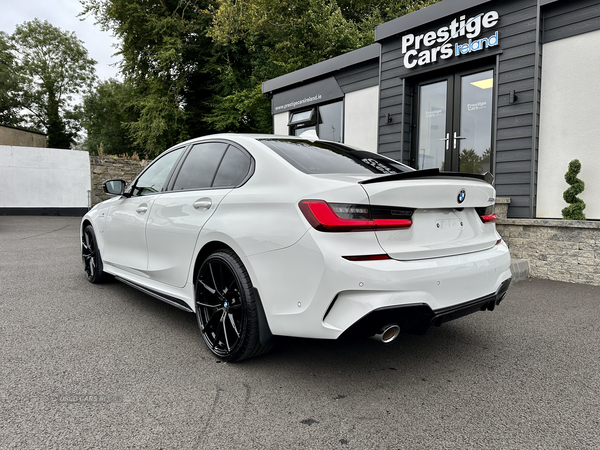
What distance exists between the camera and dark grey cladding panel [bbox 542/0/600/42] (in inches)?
231

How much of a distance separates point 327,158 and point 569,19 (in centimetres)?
533

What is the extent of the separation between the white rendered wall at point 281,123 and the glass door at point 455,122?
4.27 metres

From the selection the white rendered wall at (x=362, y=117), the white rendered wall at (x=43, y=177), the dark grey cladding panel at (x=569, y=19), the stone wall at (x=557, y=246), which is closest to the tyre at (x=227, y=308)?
the stone wall at (x=557, y=246)

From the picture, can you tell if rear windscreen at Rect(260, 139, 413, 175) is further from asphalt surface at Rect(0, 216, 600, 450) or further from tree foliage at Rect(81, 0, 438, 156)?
tree foliage at Rect(81, 0, 438, 156)

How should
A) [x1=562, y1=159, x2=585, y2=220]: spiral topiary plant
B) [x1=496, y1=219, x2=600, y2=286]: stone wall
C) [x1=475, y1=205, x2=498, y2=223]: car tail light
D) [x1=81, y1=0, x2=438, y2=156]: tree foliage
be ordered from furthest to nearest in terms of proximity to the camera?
[x1=81, y1=0, x2=438, y2=156]: tree foliage
[x1=562, y1=159, x2=585, y2=220]: spiral topiary plant
[x1=496, y1=219, x2=600, y2=286]: stone wall
[x1=475, y1=205, x2=498, y2=223]: car tail light

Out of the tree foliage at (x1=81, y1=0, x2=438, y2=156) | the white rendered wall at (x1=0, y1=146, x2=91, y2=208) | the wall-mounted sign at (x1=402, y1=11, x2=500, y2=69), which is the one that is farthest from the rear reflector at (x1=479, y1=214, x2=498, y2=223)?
the white rendered wall at (x1=0, y1=146, x2=91, y2=208)

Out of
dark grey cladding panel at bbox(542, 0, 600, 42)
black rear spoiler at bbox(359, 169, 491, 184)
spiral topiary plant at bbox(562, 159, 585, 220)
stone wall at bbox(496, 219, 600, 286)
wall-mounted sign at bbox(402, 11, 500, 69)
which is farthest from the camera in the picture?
wall-mounted sign at bbox(402, 11, 500, 69)

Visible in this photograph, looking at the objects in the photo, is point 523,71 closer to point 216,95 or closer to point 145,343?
point 145,343

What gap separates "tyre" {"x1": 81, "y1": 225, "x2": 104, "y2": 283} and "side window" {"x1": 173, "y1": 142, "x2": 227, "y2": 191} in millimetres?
1978

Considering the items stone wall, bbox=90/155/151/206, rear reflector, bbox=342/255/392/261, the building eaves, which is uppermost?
the building eaves

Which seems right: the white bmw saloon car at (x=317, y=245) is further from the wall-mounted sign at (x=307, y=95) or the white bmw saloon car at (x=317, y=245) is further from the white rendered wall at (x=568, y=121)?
the wall-mounted sign at (x=307, y=95)

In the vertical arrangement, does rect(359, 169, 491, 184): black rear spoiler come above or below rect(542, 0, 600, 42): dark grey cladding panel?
below

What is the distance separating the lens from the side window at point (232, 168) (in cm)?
290

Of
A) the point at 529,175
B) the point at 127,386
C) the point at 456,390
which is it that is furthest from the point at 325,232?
the point at 529,175
